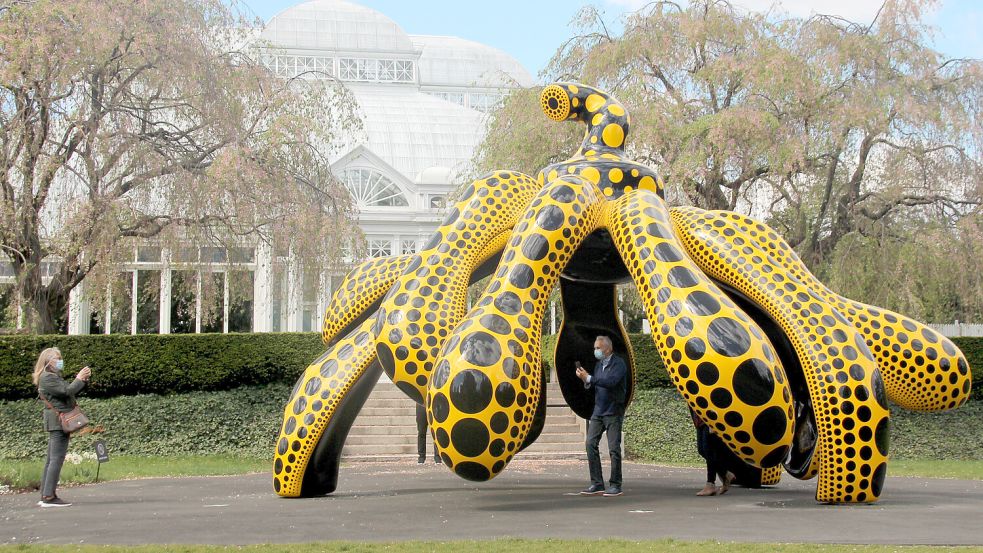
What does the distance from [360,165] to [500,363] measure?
87.5 ft

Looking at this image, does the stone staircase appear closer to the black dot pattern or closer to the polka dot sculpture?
the polka dot sculpture

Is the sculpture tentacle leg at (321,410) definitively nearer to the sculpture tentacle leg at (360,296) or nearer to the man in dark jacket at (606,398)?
the sculpture tentacle leg at (360,296)

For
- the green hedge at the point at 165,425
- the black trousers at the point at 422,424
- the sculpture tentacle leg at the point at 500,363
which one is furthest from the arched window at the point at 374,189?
the sculpture tentacle leg at the point at 500,363

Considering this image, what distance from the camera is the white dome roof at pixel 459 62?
53.9 m

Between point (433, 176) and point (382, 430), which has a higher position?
point (433, 176)

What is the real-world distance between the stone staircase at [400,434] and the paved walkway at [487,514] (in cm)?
513

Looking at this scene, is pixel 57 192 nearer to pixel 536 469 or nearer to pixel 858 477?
pixel 536 469

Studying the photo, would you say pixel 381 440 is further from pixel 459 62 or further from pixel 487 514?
pixel 459 62

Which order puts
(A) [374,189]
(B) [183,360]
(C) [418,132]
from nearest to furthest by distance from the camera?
(B) [183,360] → (A) [374,189] → (C) [418,132]

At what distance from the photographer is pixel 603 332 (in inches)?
468

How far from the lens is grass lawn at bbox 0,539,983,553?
713cm

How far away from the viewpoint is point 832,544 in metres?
7.32

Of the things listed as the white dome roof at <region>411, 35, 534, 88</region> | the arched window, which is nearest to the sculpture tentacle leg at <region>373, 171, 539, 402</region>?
the arched window

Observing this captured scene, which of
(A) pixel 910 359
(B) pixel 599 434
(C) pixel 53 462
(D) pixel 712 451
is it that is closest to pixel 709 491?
(D) pixel 712 451
